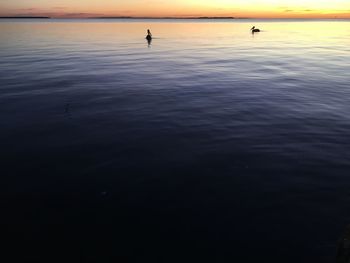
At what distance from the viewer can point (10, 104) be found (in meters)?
19.1

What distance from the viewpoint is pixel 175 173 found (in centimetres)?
1097

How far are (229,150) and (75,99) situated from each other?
12314mm

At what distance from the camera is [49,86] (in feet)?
79.6

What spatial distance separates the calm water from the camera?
7.70 m

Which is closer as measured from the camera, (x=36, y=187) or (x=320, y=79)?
(x=36, y=187)

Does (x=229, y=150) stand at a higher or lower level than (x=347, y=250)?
lower

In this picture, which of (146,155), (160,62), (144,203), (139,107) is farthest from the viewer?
(160,62)

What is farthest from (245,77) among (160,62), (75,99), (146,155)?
(146,155)

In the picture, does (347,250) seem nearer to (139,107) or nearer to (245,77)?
(139,107)

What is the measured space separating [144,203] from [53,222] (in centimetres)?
261

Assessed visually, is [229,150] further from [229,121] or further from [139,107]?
[139,107]

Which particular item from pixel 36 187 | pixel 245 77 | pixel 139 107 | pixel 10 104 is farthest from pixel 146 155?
pixel 245 77

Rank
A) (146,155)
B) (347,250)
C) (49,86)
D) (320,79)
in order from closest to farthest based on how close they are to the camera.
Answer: (347,250), (146,155), (49,86), (320,79)

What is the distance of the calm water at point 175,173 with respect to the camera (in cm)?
770
